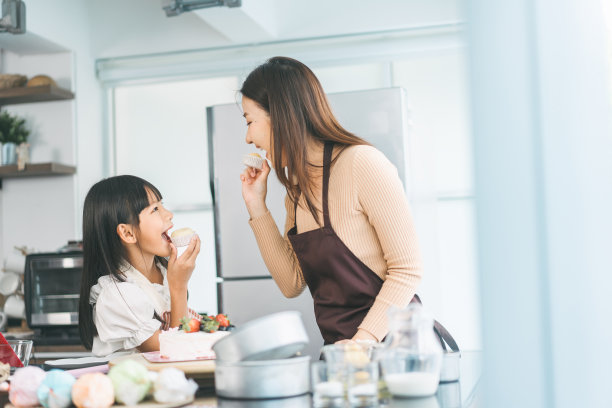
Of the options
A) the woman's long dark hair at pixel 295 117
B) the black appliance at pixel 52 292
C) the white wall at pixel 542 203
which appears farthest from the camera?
the black appliance at pixel 52 292

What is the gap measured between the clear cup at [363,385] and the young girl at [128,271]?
80cm

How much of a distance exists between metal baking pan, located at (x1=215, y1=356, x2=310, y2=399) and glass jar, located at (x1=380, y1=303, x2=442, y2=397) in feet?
0.41

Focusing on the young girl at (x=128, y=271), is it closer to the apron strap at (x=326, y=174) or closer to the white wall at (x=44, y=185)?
the apron strap at (x=326, y=174)

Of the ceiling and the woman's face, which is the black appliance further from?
the woman's face

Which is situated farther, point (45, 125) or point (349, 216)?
point (45, 125)

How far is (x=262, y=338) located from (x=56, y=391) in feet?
0.97

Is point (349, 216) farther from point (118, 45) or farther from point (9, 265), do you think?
point (118, 45)

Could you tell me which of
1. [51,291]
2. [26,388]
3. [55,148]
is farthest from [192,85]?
[26,388]

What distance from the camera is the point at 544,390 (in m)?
0.90

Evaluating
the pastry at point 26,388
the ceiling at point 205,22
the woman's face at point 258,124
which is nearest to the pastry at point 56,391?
the pastry at point 26,388

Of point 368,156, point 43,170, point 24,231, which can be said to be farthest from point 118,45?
point 368,156

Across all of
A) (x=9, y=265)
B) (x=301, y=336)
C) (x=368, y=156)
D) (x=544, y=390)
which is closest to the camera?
(x=544, y=390)

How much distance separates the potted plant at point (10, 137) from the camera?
12.8 ft

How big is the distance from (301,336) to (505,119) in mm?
403
